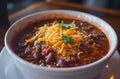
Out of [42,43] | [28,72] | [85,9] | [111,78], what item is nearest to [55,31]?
[42,43]

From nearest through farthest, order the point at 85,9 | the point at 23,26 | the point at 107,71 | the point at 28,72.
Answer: the point at 28,72, the point at 107,71, the point at 23,26, the point at 85,9

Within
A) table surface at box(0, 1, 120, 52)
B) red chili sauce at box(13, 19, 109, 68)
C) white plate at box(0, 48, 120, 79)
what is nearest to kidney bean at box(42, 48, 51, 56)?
red chili sauce at box(13, 19, 109, 68)

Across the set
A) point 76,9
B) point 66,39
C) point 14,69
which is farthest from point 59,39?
point 76,9

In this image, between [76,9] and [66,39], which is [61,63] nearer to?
[66,39]

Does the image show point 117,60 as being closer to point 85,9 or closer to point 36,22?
point 36,22

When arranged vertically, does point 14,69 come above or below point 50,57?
below
